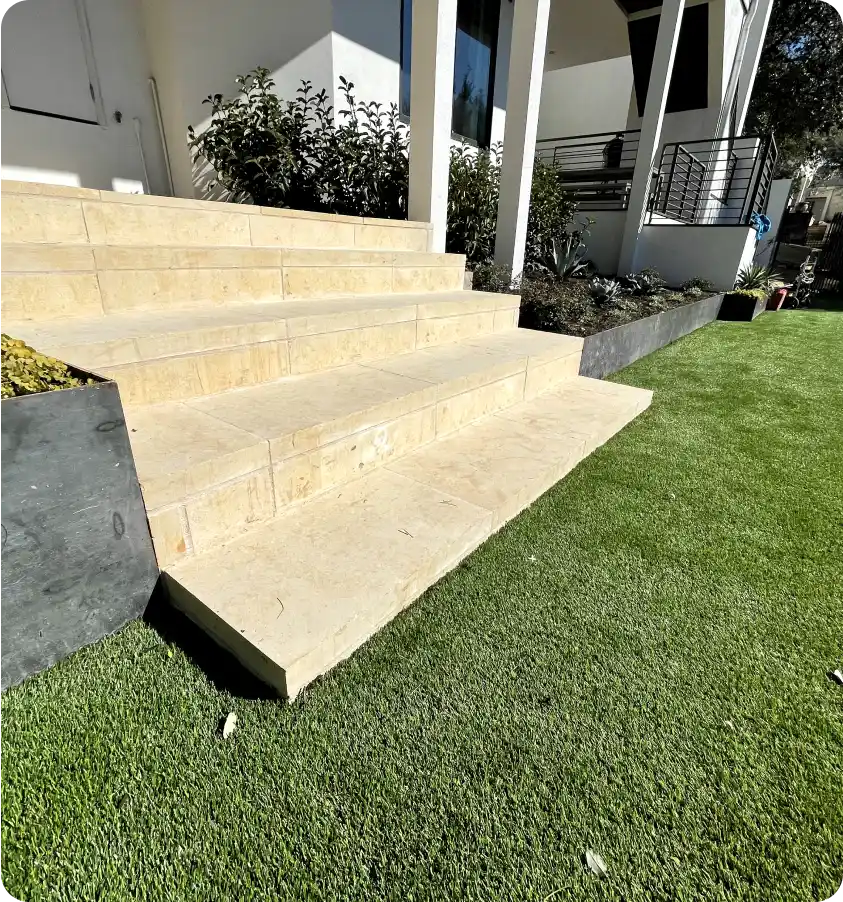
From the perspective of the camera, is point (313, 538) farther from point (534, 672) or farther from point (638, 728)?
point (638, 728)

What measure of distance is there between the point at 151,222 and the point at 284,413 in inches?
71.5

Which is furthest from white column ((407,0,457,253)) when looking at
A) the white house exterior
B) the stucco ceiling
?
the stucco ceiling

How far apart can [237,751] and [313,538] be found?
29.5 inches

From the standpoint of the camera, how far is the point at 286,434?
1.90m

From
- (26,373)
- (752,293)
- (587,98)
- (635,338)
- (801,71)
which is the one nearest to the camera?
(26,373)

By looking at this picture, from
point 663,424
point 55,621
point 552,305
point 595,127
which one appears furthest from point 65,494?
point 595,127

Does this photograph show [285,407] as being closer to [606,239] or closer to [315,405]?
[315,405]

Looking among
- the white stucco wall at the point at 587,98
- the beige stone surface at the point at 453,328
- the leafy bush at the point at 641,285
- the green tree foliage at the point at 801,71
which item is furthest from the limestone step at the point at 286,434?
the green tree foliage at the point at 801,71

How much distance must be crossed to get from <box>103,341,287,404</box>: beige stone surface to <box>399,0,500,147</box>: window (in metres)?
6.15

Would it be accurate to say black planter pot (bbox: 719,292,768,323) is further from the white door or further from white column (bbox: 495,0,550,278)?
the white door

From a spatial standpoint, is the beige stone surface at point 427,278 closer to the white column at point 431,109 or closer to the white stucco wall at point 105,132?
the white column at point 431,109

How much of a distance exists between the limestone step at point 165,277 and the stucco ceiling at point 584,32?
35.9 feet

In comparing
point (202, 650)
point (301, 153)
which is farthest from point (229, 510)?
point (301, 153)

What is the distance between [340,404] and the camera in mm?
2273
